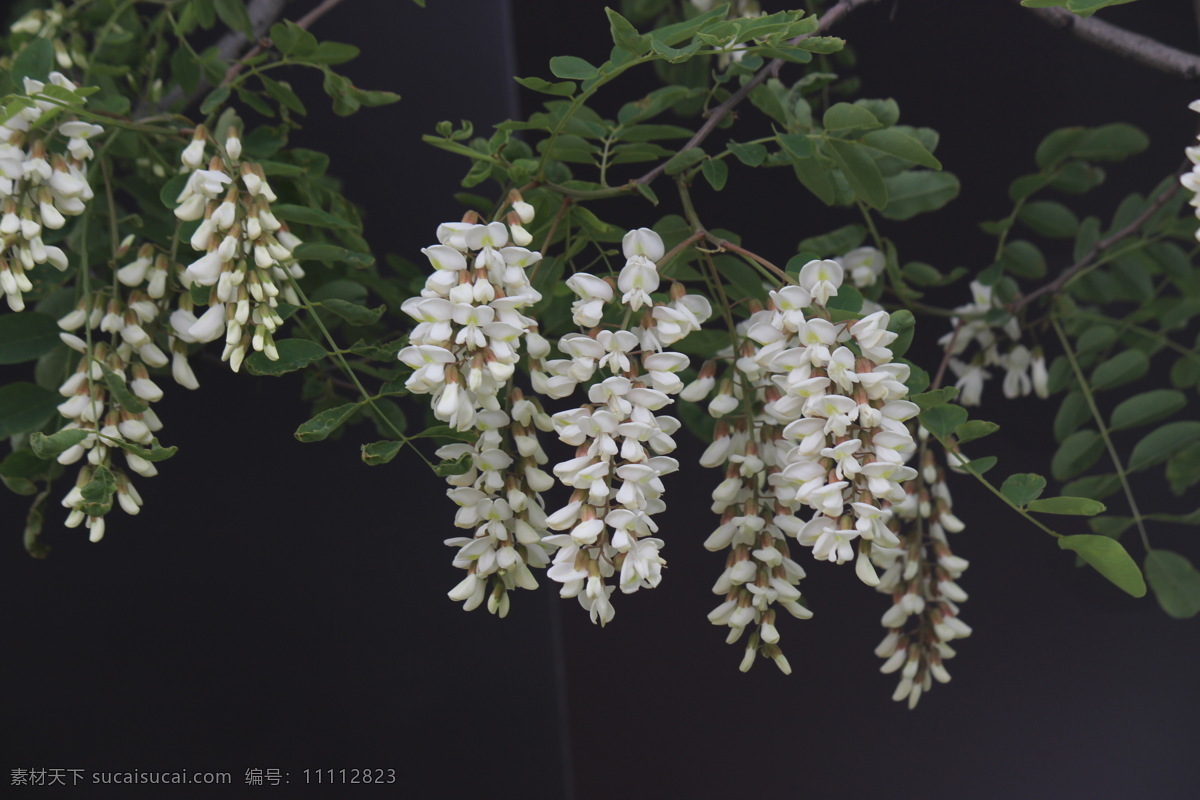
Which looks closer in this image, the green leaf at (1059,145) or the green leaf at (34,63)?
the green leaf at (34,63)

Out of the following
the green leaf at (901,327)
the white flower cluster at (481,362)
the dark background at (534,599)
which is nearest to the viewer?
the white flower cluster at (481,362)

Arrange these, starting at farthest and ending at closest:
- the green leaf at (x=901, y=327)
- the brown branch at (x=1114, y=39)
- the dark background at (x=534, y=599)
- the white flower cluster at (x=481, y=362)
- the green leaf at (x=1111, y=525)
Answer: the dark background at (x=534, y=599), the green leaf at (x=1111, y=525), the brown branch at (x=1114, y=39), the green leaf at (x=901, y=327), the white flower cluster at (x=481, y=362)

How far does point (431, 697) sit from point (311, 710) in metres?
0.17

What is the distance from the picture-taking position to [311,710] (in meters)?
1.29

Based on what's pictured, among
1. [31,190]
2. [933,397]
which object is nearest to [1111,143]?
[933,397]

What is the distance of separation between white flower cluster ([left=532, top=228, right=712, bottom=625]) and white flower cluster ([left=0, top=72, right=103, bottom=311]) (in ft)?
1.09

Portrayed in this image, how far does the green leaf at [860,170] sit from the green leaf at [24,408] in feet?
2.00

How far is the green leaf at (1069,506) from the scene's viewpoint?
568 mm

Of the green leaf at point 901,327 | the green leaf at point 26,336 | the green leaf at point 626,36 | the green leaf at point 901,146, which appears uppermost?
the green leaf at point 626,36

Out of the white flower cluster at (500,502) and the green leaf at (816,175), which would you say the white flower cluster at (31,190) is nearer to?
the white flower cluster at (500,502)

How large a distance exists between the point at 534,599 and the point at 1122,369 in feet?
2.83

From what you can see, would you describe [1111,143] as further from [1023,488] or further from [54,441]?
[54,441]

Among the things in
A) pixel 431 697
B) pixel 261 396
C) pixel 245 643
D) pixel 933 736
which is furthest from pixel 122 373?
pixel 933 736

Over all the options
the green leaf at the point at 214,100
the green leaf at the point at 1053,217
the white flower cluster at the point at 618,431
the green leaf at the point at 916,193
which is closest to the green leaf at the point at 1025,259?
the green leaf at the point at 1053,217
